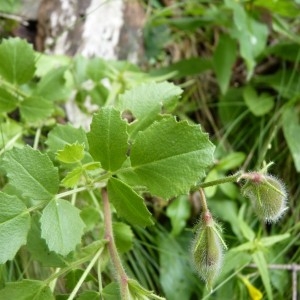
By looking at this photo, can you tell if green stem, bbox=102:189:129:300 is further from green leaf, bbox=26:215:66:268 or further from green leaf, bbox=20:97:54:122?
green leaf, bbox=20:97:54:122

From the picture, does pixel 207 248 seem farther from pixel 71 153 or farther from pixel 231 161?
pixel 231 161

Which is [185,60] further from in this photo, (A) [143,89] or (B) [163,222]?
(A) [143,89]

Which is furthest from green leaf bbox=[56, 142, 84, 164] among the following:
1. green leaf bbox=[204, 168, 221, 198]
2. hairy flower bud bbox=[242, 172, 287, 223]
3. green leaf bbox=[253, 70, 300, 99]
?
green leaf bbox=[253, 70, 300, 99]

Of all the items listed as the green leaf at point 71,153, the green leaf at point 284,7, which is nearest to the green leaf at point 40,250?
the green leaf at point 71,153

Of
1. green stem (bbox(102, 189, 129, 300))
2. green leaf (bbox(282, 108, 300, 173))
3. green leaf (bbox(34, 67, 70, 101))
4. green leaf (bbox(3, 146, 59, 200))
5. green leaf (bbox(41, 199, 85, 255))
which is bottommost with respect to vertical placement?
green leaf (bbox(282, 108, 300, 173))

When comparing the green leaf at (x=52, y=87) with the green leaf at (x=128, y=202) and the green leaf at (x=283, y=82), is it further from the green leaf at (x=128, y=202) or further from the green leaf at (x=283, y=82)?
the green leaf at (x=283, y=82)

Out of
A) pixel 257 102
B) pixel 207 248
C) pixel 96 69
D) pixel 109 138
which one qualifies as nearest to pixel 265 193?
pixel 207 248

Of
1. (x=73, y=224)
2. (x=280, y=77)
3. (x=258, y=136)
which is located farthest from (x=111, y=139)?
(x=280, y=77)

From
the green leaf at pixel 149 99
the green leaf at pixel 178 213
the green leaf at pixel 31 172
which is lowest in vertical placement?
the green leaf at pixel 178 213
